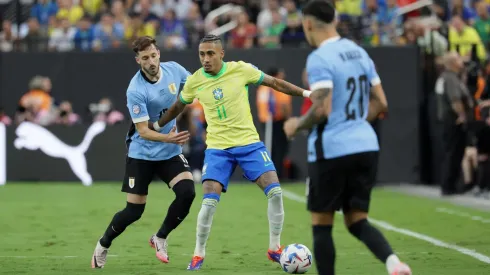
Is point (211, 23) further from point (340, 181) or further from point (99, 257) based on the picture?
point (340, 181)

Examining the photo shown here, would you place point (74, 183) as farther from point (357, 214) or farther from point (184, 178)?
point (357, 214)

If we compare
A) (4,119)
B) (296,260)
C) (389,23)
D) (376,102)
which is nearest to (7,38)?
(4,119)

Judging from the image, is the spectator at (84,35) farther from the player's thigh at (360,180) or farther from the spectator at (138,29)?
the player's thigh at (360,180)

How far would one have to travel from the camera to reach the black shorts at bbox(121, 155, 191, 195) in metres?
10.8

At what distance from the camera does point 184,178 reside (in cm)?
1077

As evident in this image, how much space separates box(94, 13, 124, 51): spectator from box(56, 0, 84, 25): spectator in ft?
2.78

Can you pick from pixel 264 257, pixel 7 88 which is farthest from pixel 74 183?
pixel 264 257

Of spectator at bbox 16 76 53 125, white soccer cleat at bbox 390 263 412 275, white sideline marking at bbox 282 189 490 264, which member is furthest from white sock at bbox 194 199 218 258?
spectator at bbox 16 76 53 125

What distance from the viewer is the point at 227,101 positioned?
411 inches

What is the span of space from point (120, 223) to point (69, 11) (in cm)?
1550

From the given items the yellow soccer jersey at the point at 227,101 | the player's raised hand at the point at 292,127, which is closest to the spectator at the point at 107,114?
the yellow soccer jersey at the point at 227,101

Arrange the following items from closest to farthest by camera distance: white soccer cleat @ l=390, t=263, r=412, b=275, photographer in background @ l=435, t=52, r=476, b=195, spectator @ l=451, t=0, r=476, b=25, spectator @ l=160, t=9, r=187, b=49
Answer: white soccer cleat @ l=390, t=263, r=412, b=275 → photographer in background @ l=435, t=52, r=476, b=195 → spectator @ l=451, t=0, r=476, b=25 → spectator @ l=160, t=9, r=187, b=49

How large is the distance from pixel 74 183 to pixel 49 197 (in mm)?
3503

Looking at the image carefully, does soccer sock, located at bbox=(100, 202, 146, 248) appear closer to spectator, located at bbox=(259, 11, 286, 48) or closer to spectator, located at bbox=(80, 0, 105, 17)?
spectator, located at bbox=(259, 11, 286, 48)
